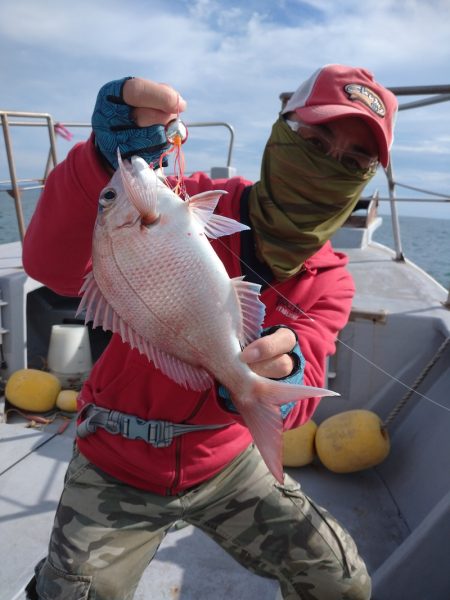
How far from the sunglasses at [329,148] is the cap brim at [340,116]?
0.10 ft

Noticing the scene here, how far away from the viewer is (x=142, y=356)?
2027 mm

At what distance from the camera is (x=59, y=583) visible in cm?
176

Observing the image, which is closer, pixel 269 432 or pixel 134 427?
pixel 269 432

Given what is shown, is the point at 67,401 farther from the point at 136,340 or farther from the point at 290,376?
the point at 290,376

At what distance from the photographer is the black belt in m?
1.94

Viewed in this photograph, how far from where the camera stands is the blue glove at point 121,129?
1.61 m

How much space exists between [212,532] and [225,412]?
66 cm

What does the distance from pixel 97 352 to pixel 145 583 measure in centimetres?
303

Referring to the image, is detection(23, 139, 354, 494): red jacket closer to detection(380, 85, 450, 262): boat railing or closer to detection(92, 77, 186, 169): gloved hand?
detection(92, 77, 186, 169): gloved hand

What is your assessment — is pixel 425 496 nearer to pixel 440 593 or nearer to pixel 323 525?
pixel 440 593

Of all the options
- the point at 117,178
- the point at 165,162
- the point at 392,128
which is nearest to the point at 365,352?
the point at 392,128

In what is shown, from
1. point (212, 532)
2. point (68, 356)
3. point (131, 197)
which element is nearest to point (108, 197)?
point (131, 197)

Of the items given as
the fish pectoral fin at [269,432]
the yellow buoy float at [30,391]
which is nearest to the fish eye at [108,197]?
the fish pectoral fin at [269,432]

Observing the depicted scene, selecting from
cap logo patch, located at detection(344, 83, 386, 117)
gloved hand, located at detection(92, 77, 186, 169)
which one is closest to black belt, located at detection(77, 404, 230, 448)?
gloved hand, located at detection(92, 77, 186, 169)
